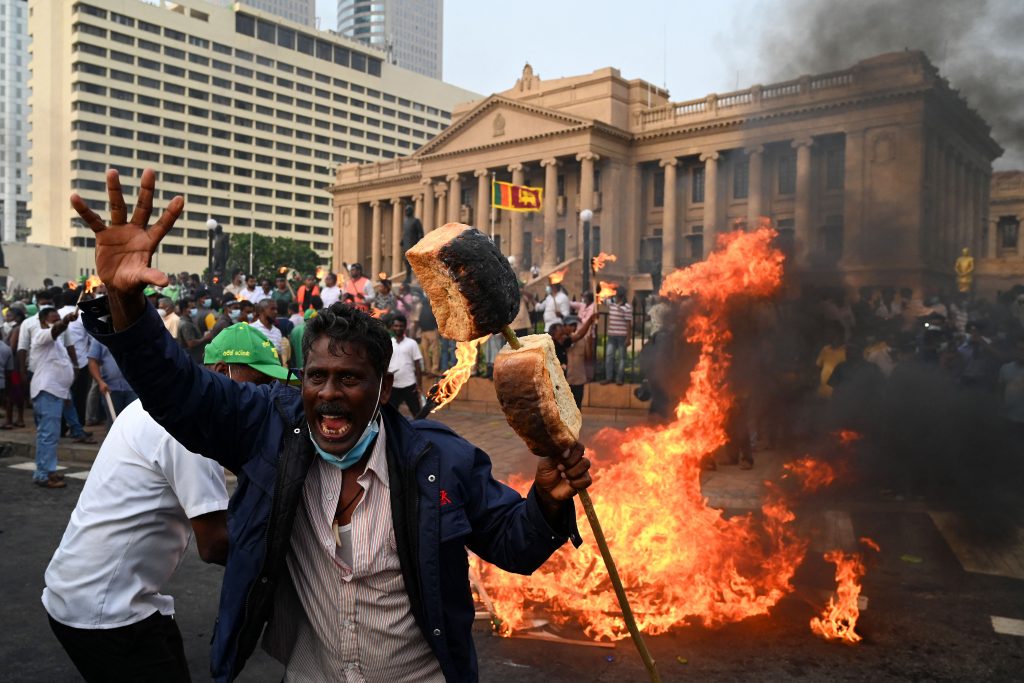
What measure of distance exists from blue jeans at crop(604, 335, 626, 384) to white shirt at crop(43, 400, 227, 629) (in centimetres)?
1069

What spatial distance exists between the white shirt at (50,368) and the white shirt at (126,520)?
644 centimetres

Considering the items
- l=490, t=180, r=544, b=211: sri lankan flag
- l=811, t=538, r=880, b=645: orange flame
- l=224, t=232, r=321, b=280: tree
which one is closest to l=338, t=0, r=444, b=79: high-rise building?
l=224, t=232, r=321, b=280: tree

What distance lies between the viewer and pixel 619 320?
514 inches

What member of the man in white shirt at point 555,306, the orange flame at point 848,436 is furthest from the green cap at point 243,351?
the man in white shirt at point 555,306

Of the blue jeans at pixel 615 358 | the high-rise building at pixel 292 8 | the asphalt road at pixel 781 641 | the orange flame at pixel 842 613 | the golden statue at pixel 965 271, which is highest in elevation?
the high-rise building at pixel 292 8

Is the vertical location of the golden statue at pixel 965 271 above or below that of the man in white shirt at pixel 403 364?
above

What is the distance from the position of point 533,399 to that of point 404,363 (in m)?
7.22

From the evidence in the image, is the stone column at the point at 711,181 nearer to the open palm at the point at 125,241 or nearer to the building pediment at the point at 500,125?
the building pediment at the point at 500,125

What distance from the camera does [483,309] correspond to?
7.14 feet

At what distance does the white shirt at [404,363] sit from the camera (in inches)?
357

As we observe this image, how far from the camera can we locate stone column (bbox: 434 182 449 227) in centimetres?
5947

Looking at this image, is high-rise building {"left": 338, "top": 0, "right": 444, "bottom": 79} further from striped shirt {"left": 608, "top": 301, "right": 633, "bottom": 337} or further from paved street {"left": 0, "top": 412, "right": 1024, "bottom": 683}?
paved street {"left": 0, "top": 412, "right": 1024, "bottom": 683}

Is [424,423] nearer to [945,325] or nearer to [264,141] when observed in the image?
[945,325]

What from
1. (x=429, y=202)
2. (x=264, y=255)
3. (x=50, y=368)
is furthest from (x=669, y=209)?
(x=264, y=255)
